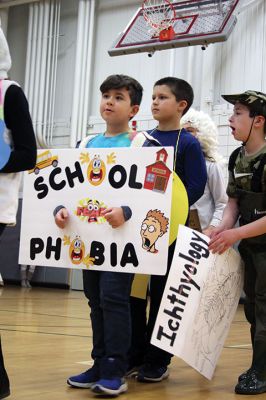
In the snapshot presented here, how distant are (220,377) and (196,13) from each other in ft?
19.9

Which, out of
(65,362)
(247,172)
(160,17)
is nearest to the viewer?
(247,172)

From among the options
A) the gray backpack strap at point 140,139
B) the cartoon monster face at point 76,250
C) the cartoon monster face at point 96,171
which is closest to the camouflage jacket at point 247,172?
the gray backpack strap at point 140,139

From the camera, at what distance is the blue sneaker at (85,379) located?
8.09ft

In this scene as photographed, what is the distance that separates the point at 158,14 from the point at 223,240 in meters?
6.33

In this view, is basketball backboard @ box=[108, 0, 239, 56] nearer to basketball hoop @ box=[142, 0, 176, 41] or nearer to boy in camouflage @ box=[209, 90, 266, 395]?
basketball hoop @ box=[142, 0, 176, 41]

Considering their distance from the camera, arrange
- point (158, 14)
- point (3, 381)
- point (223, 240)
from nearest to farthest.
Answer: point (3, 381), point (223, 240), point (158, 14)

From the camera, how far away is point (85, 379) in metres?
2.48

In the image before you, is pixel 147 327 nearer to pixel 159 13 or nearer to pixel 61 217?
pixel 61 217

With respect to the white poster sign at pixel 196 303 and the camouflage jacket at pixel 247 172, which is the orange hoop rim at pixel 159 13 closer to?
the camouflage jacket at pixel 247 172

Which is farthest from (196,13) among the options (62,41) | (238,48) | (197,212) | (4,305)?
(197,212)

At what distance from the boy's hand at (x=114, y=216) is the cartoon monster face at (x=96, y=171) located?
0.14 meters

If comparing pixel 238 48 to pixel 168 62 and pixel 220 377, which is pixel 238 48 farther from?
pixel 220 377

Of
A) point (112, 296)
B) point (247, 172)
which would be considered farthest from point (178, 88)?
point (112, 296)

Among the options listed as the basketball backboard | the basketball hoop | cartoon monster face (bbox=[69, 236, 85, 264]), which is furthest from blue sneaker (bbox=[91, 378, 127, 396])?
the basketball hoop
